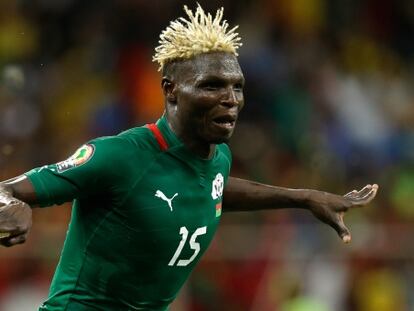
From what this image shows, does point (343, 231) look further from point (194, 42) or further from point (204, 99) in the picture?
point (194, 42)

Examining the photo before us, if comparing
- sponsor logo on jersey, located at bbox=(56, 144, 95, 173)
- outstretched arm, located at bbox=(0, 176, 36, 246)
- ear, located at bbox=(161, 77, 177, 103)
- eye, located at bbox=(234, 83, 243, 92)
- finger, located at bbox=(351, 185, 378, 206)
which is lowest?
finger, located at bbox=(351, 185, 378, 206)

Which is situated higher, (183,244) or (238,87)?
(238,87)

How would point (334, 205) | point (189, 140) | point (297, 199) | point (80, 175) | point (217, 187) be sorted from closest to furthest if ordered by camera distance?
1. point (80, 175)
2. point (189, 140)
3. point (217, 187)
4. point (334, 205)
5. point (297, 199)

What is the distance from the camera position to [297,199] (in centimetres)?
547

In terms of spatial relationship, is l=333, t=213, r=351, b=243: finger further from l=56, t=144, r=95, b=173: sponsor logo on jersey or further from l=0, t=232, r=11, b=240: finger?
l=0, t=232, r=11, b=240: finger

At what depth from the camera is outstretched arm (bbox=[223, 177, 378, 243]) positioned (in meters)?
5.37

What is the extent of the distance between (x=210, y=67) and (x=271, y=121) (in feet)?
20.7

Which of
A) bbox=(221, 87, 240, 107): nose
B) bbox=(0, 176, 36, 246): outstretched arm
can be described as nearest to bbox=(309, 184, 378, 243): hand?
bbox=(221, 87, 240, 107): nose

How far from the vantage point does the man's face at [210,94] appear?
15.8 feet

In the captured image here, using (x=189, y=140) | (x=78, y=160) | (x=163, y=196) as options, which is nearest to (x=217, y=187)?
(x=189, y=140)

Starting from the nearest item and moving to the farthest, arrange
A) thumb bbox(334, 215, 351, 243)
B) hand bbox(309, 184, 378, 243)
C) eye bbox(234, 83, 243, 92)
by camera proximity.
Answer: eye bbox(234, 83, 243, 92) < thumb bbox(334, 215, 351, 243) < hand bbox(309, 184, 378, 243)

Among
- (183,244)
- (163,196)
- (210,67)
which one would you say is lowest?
(183,244)

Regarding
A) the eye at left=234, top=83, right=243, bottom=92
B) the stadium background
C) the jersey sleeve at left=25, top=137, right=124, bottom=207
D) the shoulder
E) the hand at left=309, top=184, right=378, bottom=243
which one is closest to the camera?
the jersey sleeve at left=25, top=137, right=124, bottom=207

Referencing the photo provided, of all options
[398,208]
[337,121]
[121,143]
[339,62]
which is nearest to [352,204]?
[121,143]
